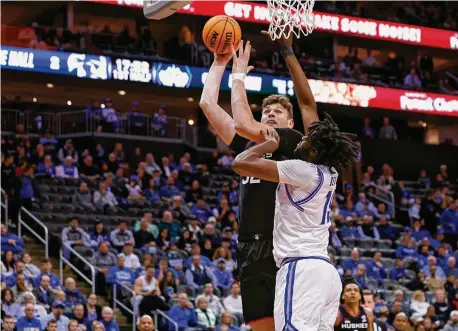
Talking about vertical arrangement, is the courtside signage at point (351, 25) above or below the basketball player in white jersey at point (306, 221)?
above

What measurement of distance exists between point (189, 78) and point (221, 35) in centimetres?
1822

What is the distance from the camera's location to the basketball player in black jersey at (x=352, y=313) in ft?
32.2

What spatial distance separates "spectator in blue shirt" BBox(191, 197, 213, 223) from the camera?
69.6 feet

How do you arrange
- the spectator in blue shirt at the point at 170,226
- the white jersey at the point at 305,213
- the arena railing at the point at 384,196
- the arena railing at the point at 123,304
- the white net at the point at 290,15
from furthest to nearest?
1. the arena railing at the point at 384,196
2. the spectator in blue shirt at the point at 170,226
3. the arena railing at the point at 123,304
4. the white net at the point at 290,15
5. the white jersey at the point at 305,213

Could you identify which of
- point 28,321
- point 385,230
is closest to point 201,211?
point 385,230

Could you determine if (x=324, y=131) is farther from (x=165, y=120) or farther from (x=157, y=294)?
(x=165, y=120)

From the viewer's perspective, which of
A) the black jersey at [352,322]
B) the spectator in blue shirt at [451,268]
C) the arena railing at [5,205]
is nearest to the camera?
the black jersey at [352,322]

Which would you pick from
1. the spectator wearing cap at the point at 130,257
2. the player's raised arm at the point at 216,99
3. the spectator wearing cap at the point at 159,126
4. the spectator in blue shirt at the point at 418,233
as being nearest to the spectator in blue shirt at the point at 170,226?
the spectator wearing cap at the point at 130,257

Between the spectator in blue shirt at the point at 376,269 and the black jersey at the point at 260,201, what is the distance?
13799 millimetres

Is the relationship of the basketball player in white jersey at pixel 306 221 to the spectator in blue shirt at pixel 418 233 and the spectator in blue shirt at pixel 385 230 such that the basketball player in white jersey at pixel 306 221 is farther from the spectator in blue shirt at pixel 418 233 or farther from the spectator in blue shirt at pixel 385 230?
the spectator in blue shirt at pixel 418 233

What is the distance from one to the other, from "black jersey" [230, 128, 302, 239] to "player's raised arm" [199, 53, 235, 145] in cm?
39

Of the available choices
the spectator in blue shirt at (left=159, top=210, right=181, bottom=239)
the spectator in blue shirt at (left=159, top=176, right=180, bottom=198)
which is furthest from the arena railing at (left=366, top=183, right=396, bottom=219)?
the spectator in blue shirt at (left=159, top=210, right=181, bottom=239)

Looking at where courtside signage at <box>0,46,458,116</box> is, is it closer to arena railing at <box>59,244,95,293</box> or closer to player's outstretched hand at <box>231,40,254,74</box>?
arena railing at <box>59,244,95,293</box>

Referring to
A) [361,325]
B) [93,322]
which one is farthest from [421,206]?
[361,325]
